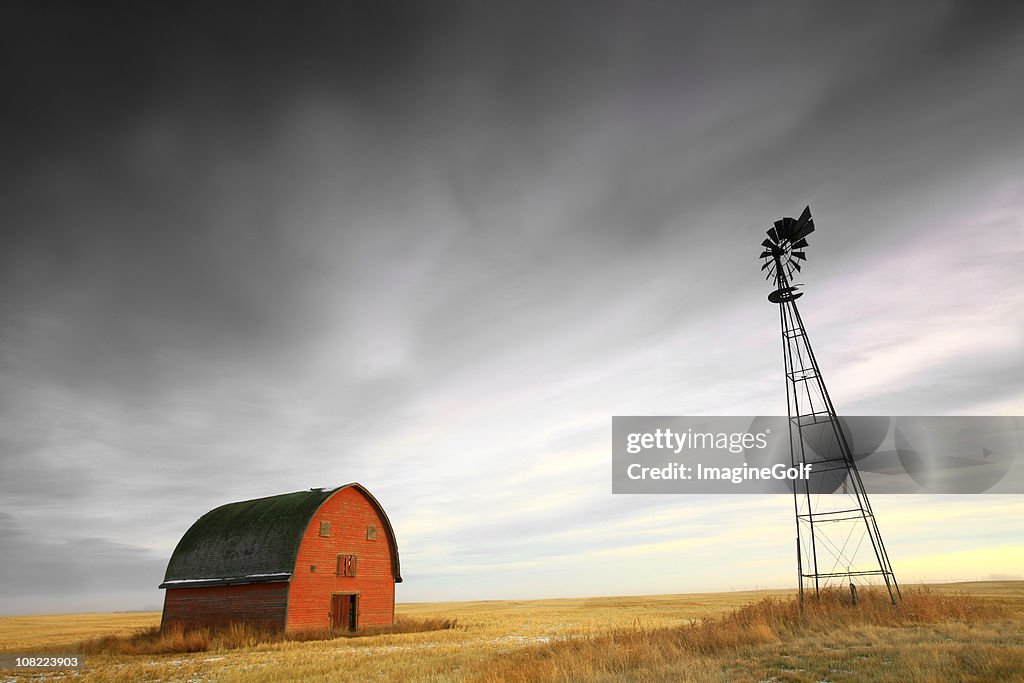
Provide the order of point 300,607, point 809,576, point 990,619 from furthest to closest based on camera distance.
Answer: point 300,607 → point 809,576 → point 990,619

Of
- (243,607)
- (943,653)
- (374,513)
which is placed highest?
(374,513)

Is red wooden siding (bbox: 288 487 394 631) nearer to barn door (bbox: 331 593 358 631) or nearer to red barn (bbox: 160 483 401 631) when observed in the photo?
red barn (bbox: 160 483 401 631)

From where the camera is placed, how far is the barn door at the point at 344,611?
113 ft

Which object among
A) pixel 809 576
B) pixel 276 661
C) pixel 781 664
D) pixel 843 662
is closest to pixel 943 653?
pixel 843 662

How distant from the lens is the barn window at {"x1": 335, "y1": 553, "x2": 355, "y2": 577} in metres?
35.4

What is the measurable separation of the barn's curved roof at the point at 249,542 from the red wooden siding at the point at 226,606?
0.48 meters

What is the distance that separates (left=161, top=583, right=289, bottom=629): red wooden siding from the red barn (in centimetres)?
5

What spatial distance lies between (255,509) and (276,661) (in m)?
17.9

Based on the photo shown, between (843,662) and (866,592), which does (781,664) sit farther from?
(866,592)

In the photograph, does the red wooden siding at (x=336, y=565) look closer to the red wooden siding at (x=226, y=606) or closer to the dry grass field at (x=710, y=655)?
the red wooden siding at (x=226, y=606)

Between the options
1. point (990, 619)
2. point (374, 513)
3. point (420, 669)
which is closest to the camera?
point (420, 669)

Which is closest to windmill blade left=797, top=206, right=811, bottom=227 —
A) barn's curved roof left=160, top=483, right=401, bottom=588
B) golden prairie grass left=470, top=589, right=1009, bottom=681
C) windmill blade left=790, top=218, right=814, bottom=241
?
windmill blade left=790, top=218, right=814, bottom=241

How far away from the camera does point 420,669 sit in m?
17.8

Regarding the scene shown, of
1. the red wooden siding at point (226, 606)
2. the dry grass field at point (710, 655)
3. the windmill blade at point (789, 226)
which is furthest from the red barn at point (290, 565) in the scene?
the windmill blade at point (789, 226)
